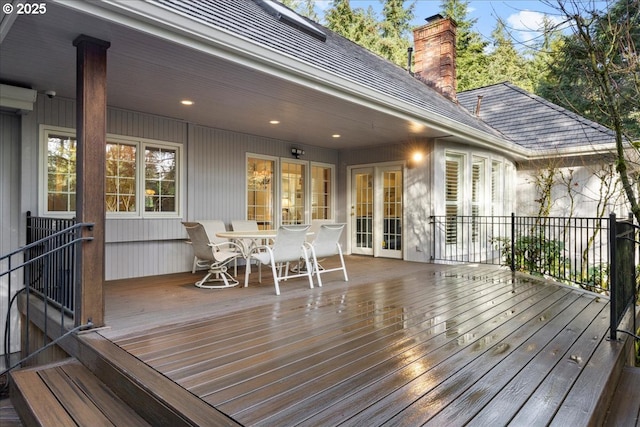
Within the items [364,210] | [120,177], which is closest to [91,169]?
[120,177]

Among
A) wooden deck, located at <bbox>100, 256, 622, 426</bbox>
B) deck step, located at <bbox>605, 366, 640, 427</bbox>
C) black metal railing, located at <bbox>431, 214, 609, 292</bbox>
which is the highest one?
black metal railing, located at <bbox>431, 214, 609, 292</bbox>

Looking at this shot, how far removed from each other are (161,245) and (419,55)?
791 centimetres

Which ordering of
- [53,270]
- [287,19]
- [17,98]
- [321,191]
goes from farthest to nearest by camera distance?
[321,191], [287,19], [17,98], [53,270]

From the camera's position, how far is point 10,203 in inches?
177

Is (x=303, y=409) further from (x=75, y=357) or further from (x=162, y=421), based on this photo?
(x=75, y=357)

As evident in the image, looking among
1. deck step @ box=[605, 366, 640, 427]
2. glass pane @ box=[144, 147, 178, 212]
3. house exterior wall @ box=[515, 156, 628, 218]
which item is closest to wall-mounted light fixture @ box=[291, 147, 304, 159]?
glass pane @ box=[144, 147, 178, 212]

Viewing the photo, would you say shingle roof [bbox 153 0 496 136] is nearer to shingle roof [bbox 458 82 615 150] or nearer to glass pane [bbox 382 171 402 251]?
glass pane [bbox 382 171 402 251]

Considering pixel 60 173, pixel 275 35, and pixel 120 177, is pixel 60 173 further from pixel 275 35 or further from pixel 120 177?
pixel 275 35

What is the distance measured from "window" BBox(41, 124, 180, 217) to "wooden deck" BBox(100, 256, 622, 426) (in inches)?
57.4

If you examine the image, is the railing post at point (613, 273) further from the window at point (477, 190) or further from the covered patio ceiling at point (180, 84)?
the window at point (477, 190)

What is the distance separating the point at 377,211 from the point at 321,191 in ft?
4.38

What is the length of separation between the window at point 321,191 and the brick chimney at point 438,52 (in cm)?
374

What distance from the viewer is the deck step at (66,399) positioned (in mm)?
2018

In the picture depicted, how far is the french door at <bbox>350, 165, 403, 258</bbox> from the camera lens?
25.8ft
